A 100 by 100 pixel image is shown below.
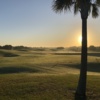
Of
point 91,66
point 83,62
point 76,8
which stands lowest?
point 91,66

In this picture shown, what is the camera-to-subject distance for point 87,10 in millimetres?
22562

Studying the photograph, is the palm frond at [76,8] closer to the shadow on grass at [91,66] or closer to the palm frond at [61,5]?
the palm frond at [61,5]

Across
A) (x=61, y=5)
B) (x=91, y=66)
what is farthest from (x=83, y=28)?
(x=91, y=66)

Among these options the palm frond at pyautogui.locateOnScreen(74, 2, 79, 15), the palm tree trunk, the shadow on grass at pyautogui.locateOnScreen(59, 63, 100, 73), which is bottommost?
the shadow on grass at pyautogui.locateOnScreen(59, 63, 100, 73)

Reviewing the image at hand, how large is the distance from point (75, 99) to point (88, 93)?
184 centimetres

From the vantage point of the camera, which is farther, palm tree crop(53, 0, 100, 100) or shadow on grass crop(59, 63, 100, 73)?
shadow on grass crop(59, 63, 100, 73)

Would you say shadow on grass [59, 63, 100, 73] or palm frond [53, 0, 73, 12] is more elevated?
palm frond [53, 0, 73, 12]

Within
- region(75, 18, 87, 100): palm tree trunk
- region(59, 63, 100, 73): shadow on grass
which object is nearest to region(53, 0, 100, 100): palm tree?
region(75, 18, 87, 100): palm tree trunk

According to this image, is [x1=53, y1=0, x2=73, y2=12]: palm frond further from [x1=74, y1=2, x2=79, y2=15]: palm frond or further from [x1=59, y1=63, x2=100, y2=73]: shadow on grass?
[x1=59, y1=63, x2=100, y2=73]: shadow on grass

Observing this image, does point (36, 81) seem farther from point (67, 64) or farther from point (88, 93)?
point (67, 64)

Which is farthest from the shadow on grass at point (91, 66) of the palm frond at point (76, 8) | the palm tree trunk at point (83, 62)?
the palm tree trunk at point (83, 62)

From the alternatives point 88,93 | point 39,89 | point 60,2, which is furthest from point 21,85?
point 60,2

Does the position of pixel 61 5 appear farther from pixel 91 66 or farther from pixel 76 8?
pixel 91 66

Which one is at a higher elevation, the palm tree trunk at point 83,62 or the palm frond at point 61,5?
the palm frond at point 61,5
